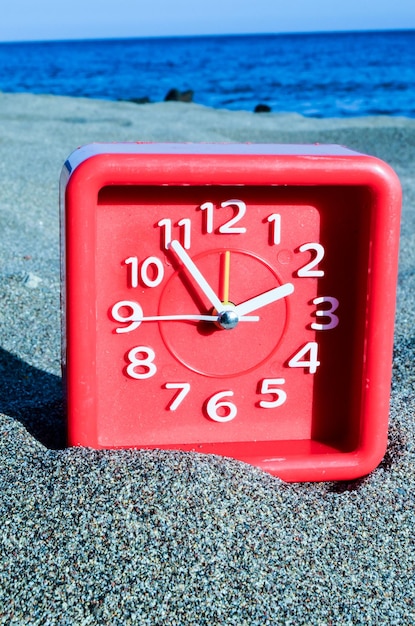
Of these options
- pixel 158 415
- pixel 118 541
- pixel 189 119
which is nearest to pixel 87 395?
pixel 158 415

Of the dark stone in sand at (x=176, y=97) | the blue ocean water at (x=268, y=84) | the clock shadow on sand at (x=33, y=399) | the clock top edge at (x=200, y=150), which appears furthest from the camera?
the blue ocean water at (x=268, y=84)

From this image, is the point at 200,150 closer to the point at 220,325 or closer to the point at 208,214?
the point at 208,214

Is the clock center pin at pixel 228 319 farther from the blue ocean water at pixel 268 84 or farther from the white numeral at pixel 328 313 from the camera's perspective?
the blue ocean water at pixel 268 84

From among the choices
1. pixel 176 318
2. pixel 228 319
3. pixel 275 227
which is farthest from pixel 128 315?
pixel 275 227

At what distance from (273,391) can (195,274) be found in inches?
12.0

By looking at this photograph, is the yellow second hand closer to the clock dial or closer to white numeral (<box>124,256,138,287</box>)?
the clock dial

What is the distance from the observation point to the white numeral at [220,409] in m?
1.67

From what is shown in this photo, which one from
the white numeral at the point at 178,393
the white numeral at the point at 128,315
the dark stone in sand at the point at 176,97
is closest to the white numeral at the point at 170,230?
the white numeral at the point at 128,315

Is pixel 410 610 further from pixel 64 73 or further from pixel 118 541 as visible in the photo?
pixel 64 73

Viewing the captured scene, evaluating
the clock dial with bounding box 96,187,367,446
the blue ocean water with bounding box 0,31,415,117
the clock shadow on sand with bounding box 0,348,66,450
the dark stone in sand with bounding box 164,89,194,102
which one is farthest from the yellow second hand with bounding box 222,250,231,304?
the dark stone in sand with bounding box 164,89,194,102

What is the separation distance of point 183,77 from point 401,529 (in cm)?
2901

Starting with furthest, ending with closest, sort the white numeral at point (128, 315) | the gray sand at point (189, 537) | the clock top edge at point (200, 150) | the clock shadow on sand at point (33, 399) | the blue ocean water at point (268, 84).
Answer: the blue ocean water at point (268, 84) → the clock shadow on sand at point (33, 399) → the white numeral at point (128, 315) → the clock top edge at point (200, 150) → the gray sand at point (189, 537)

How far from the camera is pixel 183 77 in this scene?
2914cm

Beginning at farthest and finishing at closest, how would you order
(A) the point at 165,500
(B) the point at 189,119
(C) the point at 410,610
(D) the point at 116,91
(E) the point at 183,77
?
(E) the point at 183,77, (D) the point at 116,91, (B) the point at 189,119, (A) the point at 165,500, (C) the point at 410,610
